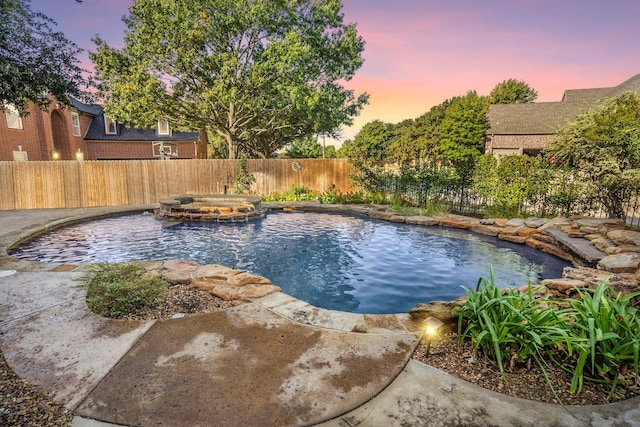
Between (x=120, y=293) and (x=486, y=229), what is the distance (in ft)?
30.4

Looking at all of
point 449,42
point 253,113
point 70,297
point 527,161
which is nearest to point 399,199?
point 527,161

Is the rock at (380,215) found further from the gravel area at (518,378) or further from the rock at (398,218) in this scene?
the gravel area at (518,378)

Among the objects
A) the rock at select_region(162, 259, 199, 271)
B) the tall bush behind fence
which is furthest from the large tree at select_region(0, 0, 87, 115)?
the tall bush behind fence

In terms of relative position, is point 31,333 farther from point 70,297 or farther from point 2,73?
point 2,73

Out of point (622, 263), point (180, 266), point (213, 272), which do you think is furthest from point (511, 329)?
point (180, 266)

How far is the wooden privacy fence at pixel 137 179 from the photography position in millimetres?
12500

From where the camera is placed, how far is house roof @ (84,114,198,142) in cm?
2394

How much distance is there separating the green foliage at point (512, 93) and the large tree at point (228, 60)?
39153 mm

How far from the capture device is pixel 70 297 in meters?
3.72

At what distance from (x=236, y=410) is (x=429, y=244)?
23.5 feet

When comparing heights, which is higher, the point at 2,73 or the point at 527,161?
the point at 2,73

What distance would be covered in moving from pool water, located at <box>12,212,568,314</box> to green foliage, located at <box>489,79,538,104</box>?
46851mm

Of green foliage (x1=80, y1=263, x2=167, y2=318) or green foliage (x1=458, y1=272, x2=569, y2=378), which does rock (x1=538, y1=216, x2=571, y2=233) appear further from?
green foliage (x1=80, y1=263, x2=167, y2=318)

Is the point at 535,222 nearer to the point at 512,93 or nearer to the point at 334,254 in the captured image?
the point at 334,254
